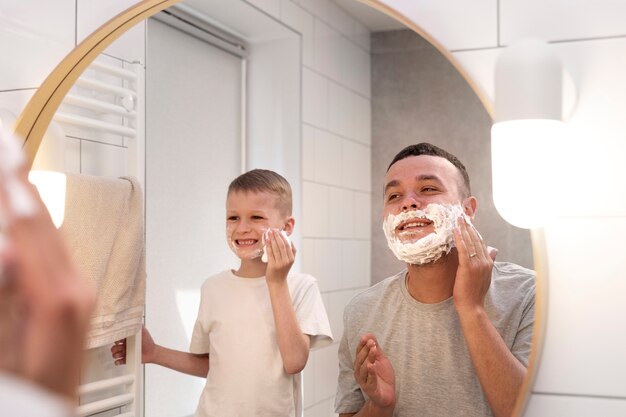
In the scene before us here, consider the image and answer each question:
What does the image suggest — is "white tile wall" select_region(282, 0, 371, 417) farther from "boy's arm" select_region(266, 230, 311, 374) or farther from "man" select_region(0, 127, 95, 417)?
"man" select_region(0, 127, 95, 417)

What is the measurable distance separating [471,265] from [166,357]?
Result: 52 centimetres

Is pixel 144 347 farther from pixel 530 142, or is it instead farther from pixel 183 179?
pixel 530 142

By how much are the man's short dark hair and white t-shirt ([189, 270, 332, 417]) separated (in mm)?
226

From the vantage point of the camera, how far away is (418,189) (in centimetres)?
97

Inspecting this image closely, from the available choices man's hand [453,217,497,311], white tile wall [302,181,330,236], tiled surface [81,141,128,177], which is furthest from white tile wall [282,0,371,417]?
tiled surface [81,141,128,177]

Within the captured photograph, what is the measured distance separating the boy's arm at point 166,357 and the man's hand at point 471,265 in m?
0.42

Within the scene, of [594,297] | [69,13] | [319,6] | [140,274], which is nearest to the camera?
[594,297]

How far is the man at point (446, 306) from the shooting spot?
3.09ft

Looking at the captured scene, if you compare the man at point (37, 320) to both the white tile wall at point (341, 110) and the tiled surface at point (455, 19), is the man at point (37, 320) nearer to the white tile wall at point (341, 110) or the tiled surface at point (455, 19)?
the white tile wall at point (341, 110)

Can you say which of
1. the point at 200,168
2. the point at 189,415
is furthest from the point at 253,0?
the point at 189,415

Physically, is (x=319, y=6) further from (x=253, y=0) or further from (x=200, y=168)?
(x=200, y=168)

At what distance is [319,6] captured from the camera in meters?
1.05

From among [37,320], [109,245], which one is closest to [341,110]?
[109,245]

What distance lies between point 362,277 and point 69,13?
75 cm
